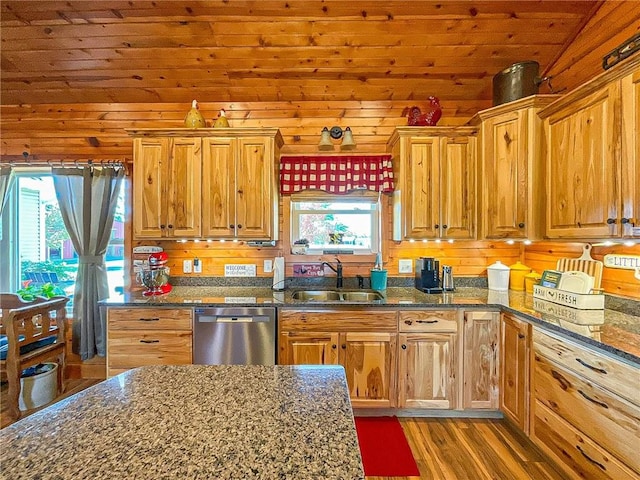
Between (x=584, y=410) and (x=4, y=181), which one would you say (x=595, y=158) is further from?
(x=4, y=181)

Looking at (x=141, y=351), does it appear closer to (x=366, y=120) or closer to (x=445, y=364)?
(x=445, y=364)

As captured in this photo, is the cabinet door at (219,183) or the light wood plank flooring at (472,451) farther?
the cabinet door at (219,183)

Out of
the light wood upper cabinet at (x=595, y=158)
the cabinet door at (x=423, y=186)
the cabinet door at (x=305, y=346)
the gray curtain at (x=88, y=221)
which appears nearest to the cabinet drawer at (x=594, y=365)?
the light wood upper cabinet at (x=595, y=158)

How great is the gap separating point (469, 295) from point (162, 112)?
321 centimetres

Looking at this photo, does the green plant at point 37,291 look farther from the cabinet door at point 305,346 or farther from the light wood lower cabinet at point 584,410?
the light wood lower cabinet at point 584,410

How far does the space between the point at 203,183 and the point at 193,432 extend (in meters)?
2.20

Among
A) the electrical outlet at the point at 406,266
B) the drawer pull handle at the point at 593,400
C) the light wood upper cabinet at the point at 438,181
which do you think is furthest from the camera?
the electrical outlet at the point at 406,266

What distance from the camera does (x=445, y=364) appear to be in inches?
91.0


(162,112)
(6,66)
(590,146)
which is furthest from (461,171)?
(6,66)

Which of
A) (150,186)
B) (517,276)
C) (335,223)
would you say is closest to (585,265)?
(517,276)

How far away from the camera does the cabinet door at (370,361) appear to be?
2.32 m

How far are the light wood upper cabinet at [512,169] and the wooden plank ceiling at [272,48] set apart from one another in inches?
23.0

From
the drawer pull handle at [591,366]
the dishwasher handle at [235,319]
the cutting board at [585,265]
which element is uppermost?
the cutting board at [585,265]

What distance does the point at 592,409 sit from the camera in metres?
1.50
